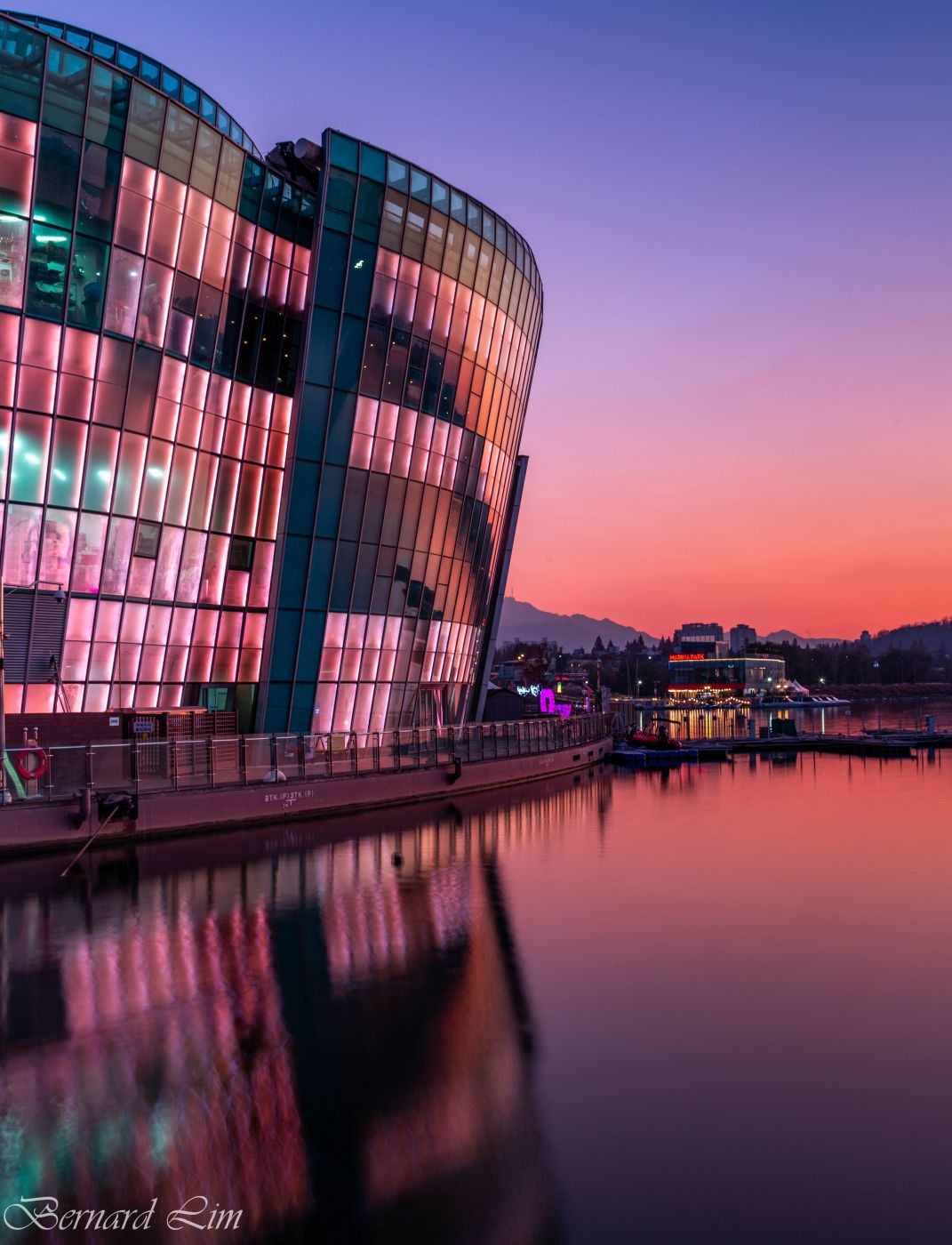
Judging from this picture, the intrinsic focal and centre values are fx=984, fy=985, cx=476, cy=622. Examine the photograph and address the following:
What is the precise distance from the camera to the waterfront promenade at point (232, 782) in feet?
82.3

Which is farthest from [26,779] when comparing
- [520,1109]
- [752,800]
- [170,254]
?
[752,800]

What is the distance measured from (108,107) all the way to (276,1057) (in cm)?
3248

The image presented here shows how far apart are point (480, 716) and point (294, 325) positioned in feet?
93.5

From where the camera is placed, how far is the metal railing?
25.9 meters

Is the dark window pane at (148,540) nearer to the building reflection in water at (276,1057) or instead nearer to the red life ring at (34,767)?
the red life ring at (34,767)

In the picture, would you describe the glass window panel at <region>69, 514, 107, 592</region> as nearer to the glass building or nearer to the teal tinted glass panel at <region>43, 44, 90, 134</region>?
the glass building

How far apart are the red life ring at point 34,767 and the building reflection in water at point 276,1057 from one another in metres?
4.44

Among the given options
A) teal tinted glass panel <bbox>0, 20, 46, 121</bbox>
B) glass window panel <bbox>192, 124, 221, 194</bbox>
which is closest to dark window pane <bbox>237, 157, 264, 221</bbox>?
glass window panel <bbox>192, 124, 221, 194</bbox>

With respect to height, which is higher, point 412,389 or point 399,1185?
point 412,389

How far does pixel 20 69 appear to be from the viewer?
30.8 metres

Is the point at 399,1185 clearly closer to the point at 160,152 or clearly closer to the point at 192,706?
the point at 192,706

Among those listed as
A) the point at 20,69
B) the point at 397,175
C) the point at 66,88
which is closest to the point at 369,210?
the point at 397,175

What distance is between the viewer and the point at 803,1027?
13797 millimetres

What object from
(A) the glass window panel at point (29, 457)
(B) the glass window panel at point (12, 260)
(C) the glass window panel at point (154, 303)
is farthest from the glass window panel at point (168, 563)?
(B) the glass window panel at point (12, 260)
